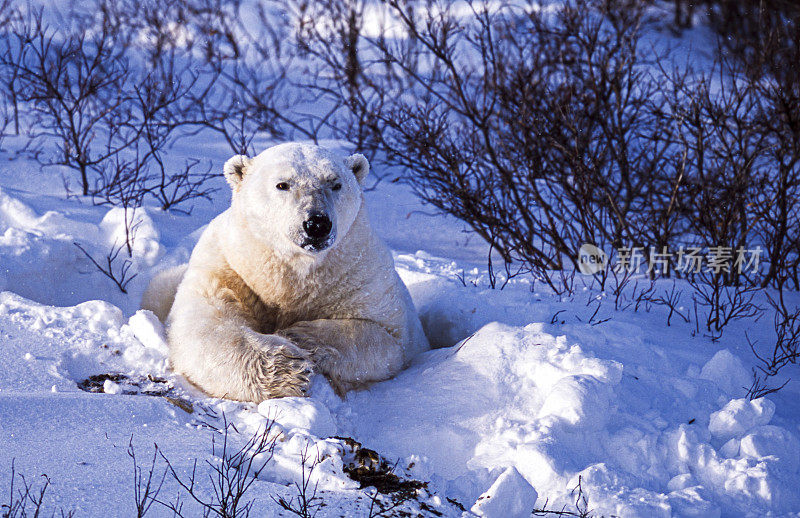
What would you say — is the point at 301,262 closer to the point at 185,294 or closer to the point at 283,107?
the point at 185,294

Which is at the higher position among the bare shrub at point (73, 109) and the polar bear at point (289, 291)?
the bare shrub at point (73, 109)

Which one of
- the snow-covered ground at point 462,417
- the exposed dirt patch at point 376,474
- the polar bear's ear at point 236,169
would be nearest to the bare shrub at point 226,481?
the snow-covered ground at point 462,417

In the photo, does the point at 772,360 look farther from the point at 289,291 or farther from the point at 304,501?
the point at 304,501

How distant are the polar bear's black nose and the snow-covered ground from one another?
0.55 m

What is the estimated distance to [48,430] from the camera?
1.94 metres

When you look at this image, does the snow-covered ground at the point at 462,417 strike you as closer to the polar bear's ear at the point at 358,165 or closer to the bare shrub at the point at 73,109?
the polar bear's ear at the point at 358,165

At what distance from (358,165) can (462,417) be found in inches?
44.3

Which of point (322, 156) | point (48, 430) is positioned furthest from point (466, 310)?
point (48, 430)

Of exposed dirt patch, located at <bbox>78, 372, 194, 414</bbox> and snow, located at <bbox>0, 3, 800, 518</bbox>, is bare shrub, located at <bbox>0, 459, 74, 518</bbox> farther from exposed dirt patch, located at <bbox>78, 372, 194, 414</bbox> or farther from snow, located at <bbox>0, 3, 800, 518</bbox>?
exposed dirt patch, located at <bbox>78, 372, 194, 414</bbox>

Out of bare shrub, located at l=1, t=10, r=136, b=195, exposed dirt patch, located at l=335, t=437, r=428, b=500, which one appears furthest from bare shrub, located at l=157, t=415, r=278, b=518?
bare shrub, located at l=1, t=10, r=136, b=195

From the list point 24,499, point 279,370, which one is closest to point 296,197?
point 279,370

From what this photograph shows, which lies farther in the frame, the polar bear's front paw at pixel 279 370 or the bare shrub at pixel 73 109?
the bare shrub at pixel 73 109

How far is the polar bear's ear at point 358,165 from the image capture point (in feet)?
9.86

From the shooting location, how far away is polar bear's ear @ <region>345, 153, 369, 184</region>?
3006mm
